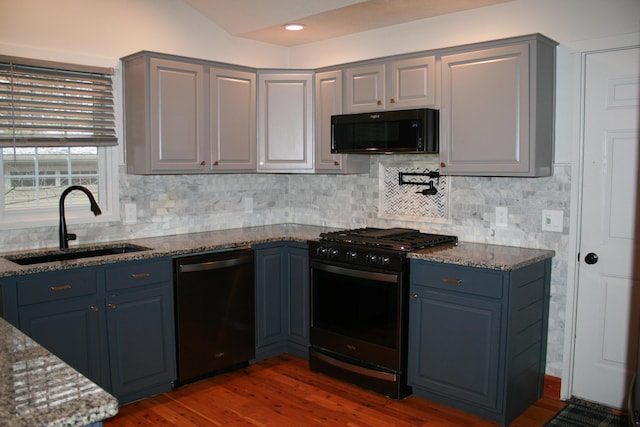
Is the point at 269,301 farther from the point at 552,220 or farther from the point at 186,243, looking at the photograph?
the point at 552,220

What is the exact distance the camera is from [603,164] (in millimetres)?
3289

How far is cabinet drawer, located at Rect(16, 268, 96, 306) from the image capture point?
9.60 feet

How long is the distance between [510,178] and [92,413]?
9.76ft

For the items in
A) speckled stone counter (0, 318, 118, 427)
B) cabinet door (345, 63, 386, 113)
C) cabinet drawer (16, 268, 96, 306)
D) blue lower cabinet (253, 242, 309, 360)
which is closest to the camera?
speckled stone counter (0, 318, 118, 427)

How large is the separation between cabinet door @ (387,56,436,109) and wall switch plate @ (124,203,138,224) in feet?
6.31

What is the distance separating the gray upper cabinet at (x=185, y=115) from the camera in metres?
3.71

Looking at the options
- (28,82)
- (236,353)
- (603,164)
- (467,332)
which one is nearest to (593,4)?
(603,164)

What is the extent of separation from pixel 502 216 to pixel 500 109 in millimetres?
739

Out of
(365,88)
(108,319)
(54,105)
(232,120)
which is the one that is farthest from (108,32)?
(108,319)

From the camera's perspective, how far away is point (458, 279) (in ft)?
10.5

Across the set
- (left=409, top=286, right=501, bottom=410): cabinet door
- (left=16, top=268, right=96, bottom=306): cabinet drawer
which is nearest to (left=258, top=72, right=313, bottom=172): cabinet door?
(left=409, top=286, right=501, bottom=410): cabinet door

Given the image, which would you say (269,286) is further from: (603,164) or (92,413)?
(92,413)

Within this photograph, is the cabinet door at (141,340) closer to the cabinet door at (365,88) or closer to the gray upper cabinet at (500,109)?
the cabinet door at (365,88)

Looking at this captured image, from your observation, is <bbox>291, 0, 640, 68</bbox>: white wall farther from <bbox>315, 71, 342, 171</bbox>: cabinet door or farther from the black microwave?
the black microwave
